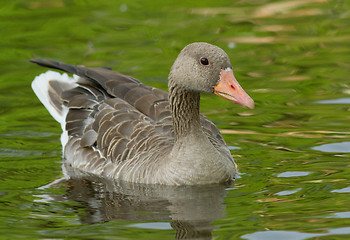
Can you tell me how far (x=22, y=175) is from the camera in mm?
12398

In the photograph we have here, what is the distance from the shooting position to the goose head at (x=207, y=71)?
1101 centimetres

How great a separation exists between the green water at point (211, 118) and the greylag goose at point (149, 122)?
0.98ft

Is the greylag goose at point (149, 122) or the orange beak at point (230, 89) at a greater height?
the orange beak at point (230, 89)

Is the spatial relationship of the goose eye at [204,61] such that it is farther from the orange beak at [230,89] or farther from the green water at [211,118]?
the green water at [211,118]

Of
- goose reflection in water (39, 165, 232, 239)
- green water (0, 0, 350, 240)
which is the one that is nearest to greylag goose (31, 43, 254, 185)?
goose reflection in water (39, 165, 232, 239)

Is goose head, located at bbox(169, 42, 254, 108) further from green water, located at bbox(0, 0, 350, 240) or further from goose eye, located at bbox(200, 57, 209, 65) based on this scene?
green water, located at bbox(0, 0, 350, 240)

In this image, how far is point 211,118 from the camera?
14.7m

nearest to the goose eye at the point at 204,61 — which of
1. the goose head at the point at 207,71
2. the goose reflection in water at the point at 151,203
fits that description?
the goose head at the point at 207,71

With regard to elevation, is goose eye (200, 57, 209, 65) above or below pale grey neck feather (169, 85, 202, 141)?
above

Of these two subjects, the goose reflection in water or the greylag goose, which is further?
the greylag goose

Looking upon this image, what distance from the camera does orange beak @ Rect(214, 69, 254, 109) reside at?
10706 mm

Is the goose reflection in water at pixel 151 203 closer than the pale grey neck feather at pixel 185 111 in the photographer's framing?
Yes

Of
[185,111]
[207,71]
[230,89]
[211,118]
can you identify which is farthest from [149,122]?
[211,118]

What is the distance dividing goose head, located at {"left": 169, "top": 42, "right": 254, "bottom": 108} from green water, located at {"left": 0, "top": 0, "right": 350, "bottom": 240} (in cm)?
149
